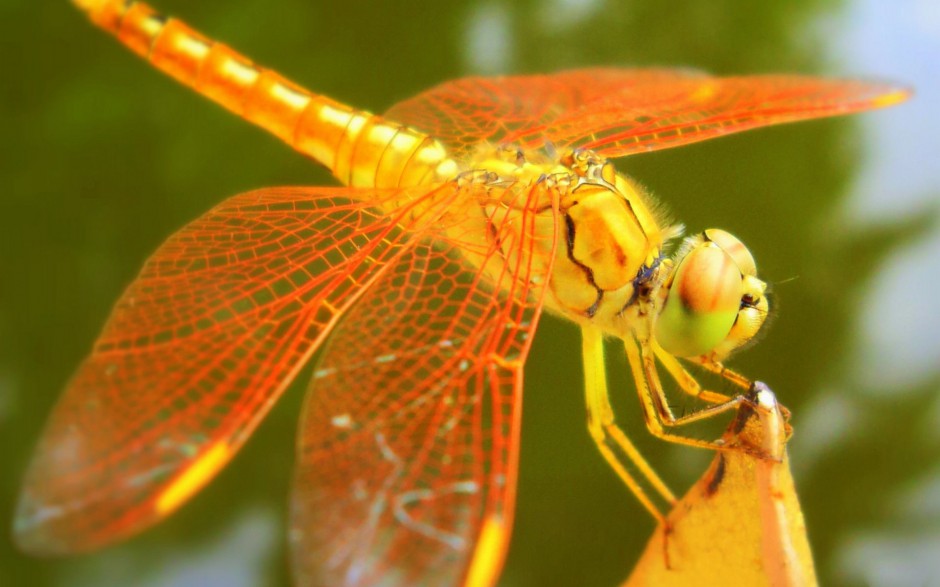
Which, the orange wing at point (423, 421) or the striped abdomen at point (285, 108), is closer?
the orange wing at point (423, 421)

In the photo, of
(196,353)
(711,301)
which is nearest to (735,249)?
(711,301)

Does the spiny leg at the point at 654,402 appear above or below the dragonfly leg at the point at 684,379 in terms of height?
below

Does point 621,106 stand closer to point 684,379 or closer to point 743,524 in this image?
point 684,379

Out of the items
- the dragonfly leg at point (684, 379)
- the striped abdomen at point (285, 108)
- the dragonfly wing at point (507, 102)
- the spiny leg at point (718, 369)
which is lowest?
the dragonfly leg at point (684, 379)

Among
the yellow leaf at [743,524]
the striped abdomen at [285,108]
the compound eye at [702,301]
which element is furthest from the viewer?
the striped abdomen at [285,108]

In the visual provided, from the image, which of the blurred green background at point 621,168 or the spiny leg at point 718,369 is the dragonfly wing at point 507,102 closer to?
the blurred green background at point 621,168

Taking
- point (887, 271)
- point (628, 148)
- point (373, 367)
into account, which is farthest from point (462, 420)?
point (887, 271)

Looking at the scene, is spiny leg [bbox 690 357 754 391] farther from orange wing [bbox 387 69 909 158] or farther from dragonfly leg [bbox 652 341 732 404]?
orange wing [bbox 387 69 909 158]

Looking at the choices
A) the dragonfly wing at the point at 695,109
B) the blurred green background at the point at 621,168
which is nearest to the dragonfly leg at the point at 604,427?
the blurred green background at the point at 621,168
